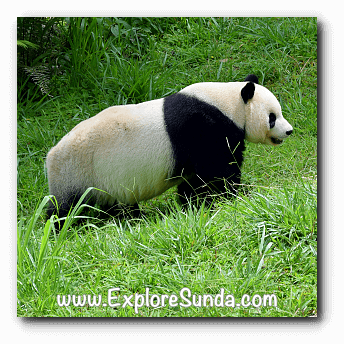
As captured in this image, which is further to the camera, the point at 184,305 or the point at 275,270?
the point at 275,270

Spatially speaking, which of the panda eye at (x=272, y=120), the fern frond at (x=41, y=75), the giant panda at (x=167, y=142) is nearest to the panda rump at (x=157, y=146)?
the giant panda at (x=167, y=142)

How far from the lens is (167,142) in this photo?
396 centimetres

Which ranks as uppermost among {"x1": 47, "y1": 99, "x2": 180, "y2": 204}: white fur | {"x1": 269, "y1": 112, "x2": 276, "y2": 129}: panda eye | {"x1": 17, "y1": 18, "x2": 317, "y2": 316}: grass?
{"x1": 269, "y1": 112, "x2": 276, "y2": 129}: panda eye

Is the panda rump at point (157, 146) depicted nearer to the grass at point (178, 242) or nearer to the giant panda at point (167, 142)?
the giant panda at point (167, 142)

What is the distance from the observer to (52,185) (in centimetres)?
404

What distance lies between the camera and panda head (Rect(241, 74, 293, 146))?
4012mm

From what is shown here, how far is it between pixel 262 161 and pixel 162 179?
167 cm

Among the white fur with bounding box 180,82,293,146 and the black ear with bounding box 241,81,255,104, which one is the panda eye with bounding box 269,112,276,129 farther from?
the black ear with bounding box 241,81,255,104

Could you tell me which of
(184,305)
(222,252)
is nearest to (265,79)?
(222,252)

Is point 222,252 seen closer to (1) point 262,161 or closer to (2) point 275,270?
(2) point 275,270

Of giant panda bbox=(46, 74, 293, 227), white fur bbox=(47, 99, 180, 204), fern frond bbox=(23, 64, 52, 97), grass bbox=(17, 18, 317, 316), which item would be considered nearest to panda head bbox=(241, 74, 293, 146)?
giant panda bbox=(46, 74, 293, 227)

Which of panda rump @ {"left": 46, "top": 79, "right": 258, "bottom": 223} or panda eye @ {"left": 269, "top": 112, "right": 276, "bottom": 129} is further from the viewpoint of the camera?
panda eye @ {"left": 269, "top": 112, "right": 276, "bottom": 129}

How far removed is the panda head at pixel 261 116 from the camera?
4012 mm

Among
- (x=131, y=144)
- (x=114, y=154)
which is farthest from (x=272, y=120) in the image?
(x=114, y=154)
